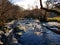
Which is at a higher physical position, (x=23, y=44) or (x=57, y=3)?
(x=57, y=3)

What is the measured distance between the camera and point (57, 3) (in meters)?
2.83

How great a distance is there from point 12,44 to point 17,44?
2.16ft

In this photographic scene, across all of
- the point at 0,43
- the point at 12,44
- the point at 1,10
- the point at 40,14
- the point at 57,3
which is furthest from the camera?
the point at 40,14

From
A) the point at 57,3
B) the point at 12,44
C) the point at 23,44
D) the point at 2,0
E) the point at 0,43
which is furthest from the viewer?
the point at 2,0

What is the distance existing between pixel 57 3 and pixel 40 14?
49203 millimetres

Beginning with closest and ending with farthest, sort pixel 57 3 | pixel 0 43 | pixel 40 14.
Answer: pixel 57 3 → pixel 0 43 → pixel 40 14

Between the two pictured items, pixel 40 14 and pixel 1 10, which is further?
pixel 40 14

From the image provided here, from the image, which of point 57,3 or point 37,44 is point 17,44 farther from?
point 57,3

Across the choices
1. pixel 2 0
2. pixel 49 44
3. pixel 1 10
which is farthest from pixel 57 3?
pixel 2 0

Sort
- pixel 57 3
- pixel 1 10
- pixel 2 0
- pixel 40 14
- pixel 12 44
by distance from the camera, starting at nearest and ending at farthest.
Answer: pixel 57 3
pixel 12 44
pixel 1 10
pixel 2 0
pixel 40 14

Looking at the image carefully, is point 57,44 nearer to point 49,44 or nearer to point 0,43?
point 49,44

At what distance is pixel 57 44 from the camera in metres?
13.3

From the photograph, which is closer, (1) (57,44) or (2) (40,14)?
(1) (57,44)

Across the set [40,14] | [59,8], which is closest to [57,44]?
[59,8]
